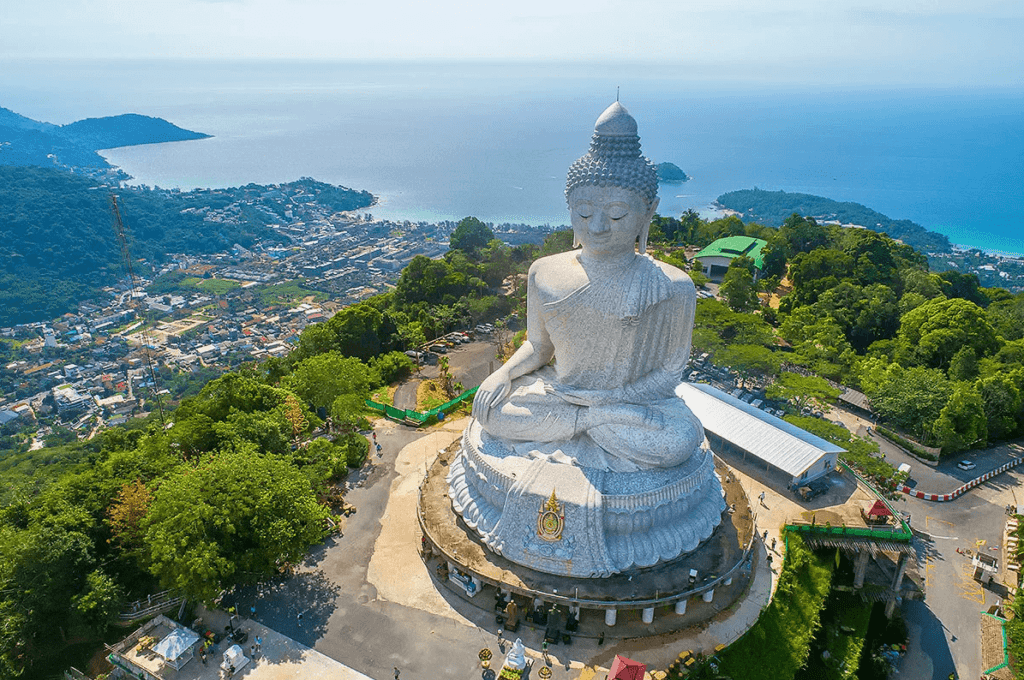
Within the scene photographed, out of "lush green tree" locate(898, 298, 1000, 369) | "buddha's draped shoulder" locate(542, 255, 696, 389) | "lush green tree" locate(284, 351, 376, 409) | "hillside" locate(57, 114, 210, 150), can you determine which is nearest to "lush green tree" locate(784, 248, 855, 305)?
"lush green tree" locate(898, 298, 1000, 369)

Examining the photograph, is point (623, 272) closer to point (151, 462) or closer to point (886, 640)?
point (886, 640)

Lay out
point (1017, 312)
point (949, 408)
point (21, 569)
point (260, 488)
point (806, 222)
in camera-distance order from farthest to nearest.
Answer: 1. point (806, 222)
2. point (1017, 312)
3. point (949, 408)
4. point (260, 488)
5. point (21, 569)

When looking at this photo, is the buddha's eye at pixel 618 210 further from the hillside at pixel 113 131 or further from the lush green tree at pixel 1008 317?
the hillside at pixel 113 131

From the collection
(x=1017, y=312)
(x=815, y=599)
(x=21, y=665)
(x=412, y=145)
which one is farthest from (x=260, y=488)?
(x=412, y=145)

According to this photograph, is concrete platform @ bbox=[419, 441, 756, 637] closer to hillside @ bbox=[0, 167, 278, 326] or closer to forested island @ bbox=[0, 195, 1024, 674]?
forested island @ bbox=[0, 195, 1024, 674]

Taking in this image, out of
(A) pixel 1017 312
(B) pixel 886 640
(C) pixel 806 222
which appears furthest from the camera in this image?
(C) pixel 806 222

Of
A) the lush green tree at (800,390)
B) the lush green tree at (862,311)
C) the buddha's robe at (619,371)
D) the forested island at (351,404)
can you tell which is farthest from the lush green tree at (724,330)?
the buddha's robe at (619,371)

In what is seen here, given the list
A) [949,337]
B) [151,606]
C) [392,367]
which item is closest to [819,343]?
[949,337]
